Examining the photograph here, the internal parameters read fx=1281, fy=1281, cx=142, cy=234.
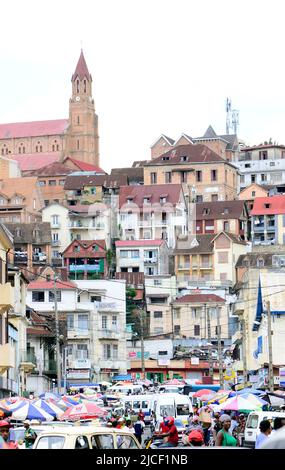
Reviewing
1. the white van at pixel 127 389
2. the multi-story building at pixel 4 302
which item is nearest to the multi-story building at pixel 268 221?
the white van at pixel 127 389

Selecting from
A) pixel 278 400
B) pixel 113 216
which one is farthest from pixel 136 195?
pixel 278 400

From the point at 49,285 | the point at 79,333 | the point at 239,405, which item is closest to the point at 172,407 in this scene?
the point at 239,405

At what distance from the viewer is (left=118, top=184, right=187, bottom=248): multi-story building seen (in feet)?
562

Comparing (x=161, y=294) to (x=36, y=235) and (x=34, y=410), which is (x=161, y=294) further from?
(x=34, y=410)

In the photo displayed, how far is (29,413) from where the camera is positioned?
3406cm

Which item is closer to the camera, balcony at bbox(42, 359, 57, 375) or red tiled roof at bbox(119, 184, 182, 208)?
balcony at bbox(42, 359, 57, 375)

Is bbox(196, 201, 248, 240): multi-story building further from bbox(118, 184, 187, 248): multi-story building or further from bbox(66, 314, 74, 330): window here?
bbox(66, 314, 74, 330): window

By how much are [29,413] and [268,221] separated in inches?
5394

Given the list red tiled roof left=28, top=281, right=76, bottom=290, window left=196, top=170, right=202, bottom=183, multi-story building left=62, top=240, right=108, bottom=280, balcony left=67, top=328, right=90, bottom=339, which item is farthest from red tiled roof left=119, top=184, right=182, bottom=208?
balcony left=67, top=328, right=90, bottom=339

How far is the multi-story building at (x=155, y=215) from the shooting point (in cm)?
17138

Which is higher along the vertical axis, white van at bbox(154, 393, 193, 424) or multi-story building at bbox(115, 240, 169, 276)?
multi-story building at bbox(115, 240, 169, 276)

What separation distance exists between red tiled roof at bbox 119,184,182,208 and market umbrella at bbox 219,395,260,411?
13371 centimetres

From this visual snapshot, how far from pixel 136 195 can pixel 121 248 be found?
15270 millimetres

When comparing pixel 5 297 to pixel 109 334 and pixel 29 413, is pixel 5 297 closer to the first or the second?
pixel 29 413
